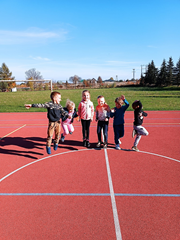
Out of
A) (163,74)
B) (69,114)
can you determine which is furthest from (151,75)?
(69,114)

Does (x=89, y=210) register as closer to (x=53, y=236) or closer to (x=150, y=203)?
(x=53, y=236)

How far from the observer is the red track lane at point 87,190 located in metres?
2.91

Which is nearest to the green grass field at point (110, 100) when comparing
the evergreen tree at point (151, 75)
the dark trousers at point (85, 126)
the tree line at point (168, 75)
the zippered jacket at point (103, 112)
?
the dark trousers at point (85, 126)

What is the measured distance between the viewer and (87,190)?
3.92 metres

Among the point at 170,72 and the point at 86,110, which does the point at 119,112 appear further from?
the point at 170,72

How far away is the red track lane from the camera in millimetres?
2912

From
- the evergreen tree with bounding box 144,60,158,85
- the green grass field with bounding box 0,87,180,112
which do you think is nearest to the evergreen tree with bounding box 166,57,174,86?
the evergreen tree with bounding box 144,60,158,85

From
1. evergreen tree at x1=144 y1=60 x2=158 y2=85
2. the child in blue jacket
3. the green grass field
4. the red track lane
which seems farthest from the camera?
evergreen tree at x1=144 y1=60 x2=158 y2=85

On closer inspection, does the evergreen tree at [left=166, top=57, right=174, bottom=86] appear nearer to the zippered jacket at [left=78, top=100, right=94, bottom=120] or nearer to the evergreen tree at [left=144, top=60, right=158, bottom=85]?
the evergreen tree at [left=144, top=60, right=158, bottom=85]

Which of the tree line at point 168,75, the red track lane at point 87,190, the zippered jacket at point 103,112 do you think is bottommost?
the red track lane at point 87,190

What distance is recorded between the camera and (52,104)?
17.9ft

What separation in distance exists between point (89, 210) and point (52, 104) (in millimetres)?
3147

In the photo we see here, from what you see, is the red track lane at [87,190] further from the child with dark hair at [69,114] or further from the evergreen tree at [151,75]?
the evergreen tree at [151,75]

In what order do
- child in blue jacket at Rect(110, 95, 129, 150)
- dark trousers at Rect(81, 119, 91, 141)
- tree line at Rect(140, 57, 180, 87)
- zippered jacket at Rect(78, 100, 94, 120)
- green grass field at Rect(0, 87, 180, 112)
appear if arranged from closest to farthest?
child in blue jacket at Rect(110, 95, 129, 150) < zippered jacket at Rect(78, 100, 94, 120) < dark trousers at Rect(81, 119, 91, 141) < green grass field at Rect(0, 87, 180, 112) < tree line at Rect(140, 57, 180, 87)
